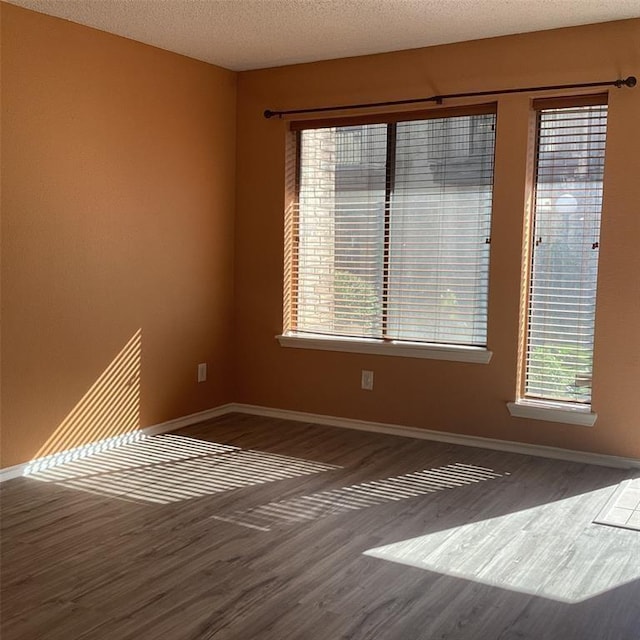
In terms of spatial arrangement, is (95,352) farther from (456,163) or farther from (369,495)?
(456,163)

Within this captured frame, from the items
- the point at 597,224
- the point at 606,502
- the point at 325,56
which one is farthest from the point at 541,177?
the point at 606,502

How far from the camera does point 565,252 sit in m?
4.37

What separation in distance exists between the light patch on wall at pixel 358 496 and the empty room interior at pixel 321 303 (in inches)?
0.7

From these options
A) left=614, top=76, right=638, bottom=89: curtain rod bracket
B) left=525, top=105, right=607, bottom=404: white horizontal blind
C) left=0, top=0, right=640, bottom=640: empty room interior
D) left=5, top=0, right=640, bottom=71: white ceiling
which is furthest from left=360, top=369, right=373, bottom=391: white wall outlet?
left=614, top=76, right=638, bottom=89: curtain rod bracket

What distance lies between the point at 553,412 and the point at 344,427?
1.34 m

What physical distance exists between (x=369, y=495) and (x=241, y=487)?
24.6 inches

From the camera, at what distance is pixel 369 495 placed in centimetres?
374

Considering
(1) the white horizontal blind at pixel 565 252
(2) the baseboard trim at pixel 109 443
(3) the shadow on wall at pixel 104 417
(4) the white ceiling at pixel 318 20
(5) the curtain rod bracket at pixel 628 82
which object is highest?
→ (4) the white ceiling at pixel 318 20

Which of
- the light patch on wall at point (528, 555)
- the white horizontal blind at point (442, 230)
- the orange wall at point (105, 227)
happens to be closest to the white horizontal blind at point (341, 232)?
the white horizontal blind at point (442, 230)

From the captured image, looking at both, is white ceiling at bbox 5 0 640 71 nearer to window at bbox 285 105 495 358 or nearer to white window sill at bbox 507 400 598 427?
window at bbox 285 105 495 358

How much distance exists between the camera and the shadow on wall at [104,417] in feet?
13.9

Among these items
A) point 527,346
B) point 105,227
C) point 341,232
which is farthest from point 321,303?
point 105,227

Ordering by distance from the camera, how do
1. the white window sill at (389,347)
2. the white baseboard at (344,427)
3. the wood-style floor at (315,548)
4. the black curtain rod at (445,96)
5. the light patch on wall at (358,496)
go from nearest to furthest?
the wood-style floor at (315,548) → the light patch on wall at (358,496) → the black curtain rod at (445,96) → the white baseboard at (344,427) → the white window sill at (389,347)

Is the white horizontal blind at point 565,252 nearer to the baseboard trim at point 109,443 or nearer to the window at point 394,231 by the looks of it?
the window at point 394,231
